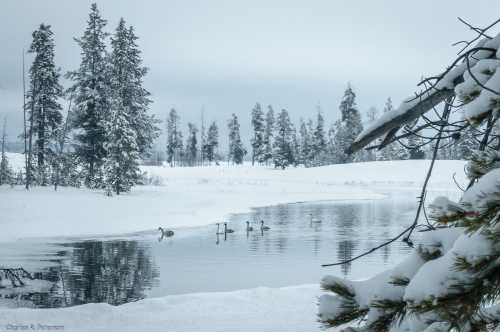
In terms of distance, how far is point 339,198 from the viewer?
168ft

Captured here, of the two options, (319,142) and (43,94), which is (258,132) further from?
(43,94)

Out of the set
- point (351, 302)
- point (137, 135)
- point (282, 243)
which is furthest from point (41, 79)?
point (351, 302)

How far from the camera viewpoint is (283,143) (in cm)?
9525

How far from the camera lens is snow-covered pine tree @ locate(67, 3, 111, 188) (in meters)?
42.9

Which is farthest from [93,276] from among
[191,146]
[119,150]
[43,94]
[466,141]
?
[191,146]

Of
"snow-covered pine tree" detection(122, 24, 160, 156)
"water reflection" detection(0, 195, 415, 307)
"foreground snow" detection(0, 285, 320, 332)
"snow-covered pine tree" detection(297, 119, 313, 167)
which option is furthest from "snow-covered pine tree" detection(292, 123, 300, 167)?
"foreground snow" detection(0, 285, 320, 332)

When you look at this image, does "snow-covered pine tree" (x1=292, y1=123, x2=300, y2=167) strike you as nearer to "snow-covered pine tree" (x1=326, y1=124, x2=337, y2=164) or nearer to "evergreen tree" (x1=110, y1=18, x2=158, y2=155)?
"snow-covered pine tree" (x1=326, y1=124, x2=337, y2=164)

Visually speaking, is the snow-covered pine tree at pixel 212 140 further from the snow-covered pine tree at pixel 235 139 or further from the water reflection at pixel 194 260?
the water reflection at pixel 194 260

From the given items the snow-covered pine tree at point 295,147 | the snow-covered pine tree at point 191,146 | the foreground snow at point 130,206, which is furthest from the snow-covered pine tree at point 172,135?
the foreground snow at point 130,206

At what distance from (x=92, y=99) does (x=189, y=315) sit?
37.2m

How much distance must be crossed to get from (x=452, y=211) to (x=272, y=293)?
908 centimetres

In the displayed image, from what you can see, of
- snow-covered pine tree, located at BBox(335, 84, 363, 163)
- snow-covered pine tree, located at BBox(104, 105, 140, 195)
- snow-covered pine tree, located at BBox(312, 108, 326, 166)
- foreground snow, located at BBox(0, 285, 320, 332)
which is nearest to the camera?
foreground snow, located at BBox(0, 285, 320, 332)

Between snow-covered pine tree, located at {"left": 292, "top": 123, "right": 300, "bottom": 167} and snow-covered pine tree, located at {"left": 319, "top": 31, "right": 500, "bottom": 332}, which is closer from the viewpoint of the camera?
snow-covered pine tree, located at {"left": 319, "top": 31, "right": 500, "bottom": 332}

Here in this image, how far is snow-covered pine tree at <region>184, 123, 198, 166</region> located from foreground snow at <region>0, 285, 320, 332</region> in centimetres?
10899
